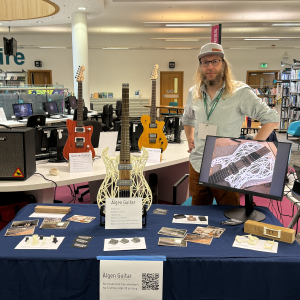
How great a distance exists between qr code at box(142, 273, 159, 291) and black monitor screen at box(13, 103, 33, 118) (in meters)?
6.65

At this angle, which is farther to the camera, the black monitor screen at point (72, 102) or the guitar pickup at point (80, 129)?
the black monitor screen at point (72, 102)

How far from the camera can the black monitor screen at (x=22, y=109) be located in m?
7.10

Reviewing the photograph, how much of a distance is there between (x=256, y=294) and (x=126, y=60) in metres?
13.3

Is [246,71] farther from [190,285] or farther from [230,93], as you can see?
[190,285]

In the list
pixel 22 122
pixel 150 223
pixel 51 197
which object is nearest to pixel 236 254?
pixel 150 223

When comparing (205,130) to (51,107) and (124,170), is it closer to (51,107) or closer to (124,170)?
(124,170)

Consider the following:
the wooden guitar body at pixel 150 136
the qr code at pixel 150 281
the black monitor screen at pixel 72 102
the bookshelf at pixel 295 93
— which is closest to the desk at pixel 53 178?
the wooden guitar body at pixel 150 136

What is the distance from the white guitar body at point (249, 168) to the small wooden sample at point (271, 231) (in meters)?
0.21

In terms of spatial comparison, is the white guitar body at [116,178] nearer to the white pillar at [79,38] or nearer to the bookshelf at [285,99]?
the white pillar at [79,38]

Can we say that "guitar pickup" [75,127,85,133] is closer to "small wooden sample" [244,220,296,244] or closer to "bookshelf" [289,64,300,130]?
"small wooden sample" [244,220,296,244]

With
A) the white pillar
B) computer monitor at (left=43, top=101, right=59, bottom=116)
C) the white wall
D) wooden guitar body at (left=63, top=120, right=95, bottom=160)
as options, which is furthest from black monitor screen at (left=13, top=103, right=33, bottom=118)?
the white wall

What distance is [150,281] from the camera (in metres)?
1.24

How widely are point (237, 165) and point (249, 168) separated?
6cm

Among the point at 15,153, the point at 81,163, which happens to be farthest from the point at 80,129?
the point at 15,153
